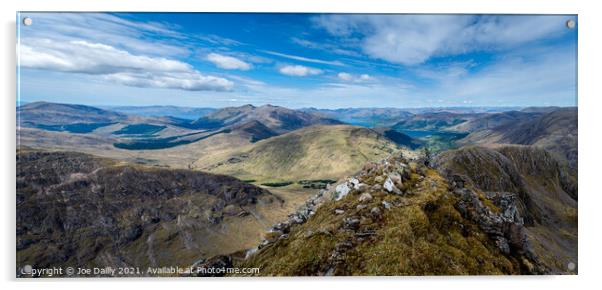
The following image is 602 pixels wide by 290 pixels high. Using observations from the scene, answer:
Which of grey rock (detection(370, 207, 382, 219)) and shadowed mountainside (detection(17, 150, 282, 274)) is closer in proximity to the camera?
grey rock (detection(370, 207, 382, 219))

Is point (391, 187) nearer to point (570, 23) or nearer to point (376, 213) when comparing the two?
point (376, 213)

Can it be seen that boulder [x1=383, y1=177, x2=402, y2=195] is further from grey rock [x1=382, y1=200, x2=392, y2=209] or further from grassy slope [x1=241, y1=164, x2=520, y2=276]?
grey rock [x1=382, y1=200, x2=392, y2=209]

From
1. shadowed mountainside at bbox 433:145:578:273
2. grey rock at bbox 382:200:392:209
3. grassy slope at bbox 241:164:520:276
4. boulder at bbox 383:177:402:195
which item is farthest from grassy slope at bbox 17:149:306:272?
grey rock at bbox 382:200:392:209

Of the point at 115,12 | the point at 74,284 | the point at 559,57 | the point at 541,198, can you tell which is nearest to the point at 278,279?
the point at 74,284

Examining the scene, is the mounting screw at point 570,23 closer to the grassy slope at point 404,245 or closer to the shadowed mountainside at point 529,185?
the grassy slope at point 404,245

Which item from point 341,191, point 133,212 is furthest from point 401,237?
point 133,212

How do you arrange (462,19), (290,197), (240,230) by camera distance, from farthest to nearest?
(290,197) → (240,230) → (462,19)

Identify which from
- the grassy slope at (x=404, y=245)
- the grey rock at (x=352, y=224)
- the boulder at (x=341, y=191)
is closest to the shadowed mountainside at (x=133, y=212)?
the boulder at (x=341, y=191)
